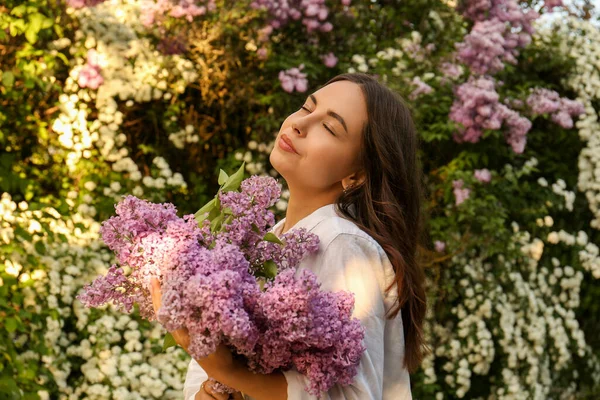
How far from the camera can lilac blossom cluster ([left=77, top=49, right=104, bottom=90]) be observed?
4434 mm

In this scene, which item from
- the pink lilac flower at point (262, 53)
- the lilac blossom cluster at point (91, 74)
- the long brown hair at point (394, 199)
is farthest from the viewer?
the pink lilac flower at point (262, 53)

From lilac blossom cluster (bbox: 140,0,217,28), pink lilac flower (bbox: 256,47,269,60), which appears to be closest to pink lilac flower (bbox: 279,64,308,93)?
pink lilac flower (bbox: 256,47,269,60)

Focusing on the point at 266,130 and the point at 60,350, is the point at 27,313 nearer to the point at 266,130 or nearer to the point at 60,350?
the point at 60,350

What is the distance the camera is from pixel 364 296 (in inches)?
66.9

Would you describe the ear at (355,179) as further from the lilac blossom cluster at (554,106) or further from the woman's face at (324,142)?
the lilac blossom cluster at (554,106)

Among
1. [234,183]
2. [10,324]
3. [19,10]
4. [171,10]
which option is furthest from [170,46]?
[234,183]

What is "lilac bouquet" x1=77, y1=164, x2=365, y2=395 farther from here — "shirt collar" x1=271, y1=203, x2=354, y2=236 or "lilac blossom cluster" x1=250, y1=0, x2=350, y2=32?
"lilac blossom cluster" x1=250, y1=0, x2=350, y2=32

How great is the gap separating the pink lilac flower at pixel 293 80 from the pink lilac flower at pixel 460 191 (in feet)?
3.00

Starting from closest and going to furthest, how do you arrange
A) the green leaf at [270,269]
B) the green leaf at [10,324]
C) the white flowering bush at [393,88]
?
the green leaf at [270,269] → the green leaf at [10,324] → the white flowering bush at [393,88]

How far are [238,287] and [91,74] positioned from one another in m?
3.28

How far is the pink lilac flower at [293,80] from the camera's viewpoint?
4.54m

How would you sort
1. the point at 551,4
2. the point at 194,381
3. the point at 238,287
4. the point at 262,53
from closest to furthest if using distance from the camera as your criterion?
the point at 238,287, the point at 194,381, the point at 262,53, the point at 551,4

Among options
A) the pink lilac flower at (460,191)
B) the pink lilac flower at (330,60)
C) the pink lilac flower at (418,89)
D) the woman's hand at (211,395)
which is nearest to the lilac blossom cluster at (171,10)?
the pink lilac flower at (330,60)

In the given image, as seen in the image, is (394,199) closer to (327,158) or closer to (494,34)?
(327,158)
